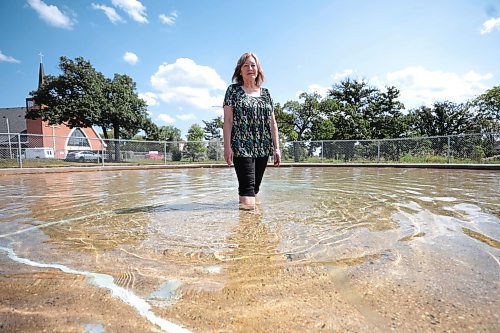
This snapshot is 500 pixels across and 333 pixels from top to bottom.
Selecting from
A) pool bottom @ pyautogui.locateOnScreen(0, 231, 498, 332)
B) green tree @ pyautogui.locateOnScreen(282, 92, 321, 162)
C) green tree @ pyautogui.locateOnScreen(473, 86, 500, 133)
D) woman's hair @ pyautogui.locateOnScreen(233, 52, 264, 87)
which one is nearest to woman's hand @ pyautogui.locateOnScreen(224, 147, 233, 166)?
woman's hair @ pyautogui.locateOnScreen(233, 52, 264, 87)

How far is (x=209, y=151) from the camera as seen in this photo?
20.1 m

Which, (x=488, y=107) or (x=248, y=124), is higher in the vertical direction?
(x=488, y=107)

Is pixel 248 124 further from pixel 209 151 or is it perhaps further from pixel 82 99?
pixel 82 99

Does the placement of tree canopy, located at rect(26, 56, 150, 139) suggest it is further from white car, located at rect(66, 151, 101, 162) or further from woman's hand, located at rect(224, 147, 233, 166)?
woman's hand, located at rect(224, 147, 233, 166)

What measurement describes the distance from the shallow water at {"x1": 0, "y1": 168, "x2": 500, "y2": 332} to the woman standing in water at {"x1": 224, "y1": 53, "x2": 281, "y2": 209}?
0.48 meters

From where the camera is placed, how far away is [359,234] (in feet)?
6.22

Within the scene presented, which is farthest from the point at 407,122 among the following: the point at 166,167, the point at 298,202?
the point at 298,202

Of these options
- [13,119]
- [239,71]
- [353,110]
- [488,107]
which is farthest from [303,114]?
[13,119]

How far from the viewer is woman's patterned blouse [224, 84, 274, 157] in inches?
115

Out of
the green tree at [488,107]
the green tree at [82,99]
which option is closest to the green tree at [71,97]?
the green tree at [82,99]

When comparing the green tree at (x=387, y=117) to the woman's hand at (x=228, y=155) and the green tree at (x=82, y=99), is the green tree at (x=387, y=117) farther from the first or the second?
the woman's hand at (x=228, y=155)

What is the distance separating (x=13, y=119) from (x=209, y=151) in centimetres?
4775

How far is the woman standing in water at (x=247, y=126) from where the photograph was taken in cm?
288

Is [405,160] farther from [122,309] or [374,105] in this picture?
[374,105]
